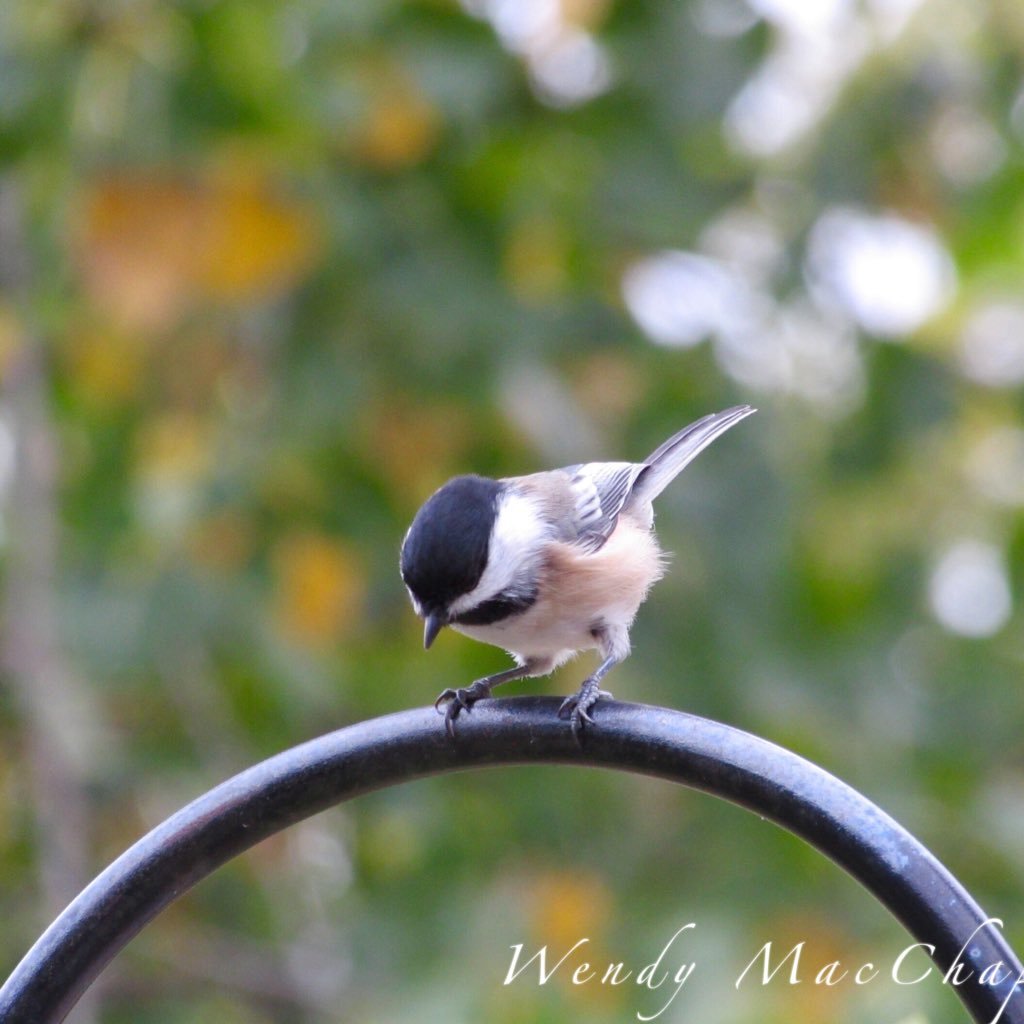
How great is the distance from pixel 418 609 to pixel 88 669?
148 cm

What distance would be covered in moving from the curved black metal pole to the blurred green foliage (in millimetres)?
1519

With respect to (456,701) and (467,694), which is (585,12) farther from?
(456,701)

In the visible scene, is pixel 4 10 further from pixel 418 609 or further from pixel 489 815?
pixel 489 815

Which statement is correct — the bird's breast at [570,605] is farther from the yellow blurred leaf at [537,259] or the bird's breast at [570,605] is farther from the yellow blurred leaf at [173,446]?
the yellow blurred leaf at [173,446]

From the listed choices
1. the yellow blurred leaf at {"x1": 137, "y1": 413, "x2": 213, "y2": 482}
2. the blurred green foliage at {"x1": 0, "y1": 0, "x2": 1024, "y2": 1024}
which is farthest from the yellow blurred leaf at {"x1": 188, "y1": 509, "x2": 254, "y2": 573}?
the yellow blurred leaf at {"x1": 137, "y1": 413, "x2": 213, "y2": 482}

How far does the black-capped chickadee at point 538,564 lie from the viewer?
216cm

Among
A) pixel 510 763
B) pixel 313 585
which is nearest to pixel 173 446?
pixel 313 585

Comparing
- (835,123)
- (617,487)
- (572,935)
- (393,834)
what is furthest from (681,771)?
(835,123)

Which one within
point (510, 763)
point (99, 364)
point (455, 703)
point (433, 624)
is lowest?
point (510, 763)

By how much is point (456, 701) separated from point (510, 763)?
0.15 m

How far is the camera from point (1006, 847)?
3.26 m

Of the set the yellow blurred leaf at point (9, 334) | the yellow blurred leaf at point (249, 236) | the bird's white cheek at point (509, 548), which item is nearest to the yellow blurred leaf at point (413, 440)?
the yellow blurred leaf at point (249, 236)

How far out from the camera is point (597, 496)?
2.84 meters

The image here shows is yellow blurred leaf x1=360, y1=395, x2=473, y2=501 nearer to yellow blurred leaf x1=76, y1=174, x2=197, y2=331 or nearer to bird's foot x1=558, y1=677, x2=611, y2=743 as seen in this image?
yellow blurred leaf x1=76, y1=174, x2=197, y2=331
